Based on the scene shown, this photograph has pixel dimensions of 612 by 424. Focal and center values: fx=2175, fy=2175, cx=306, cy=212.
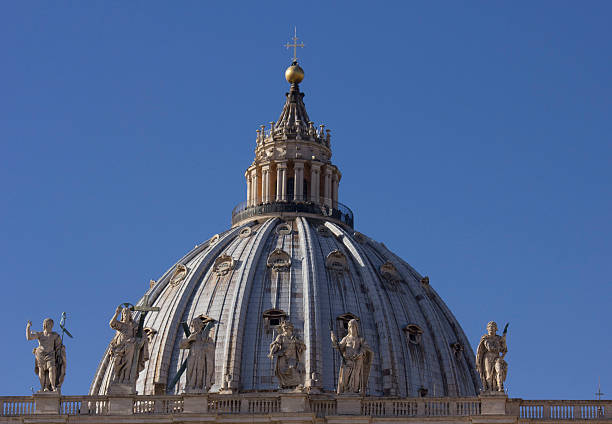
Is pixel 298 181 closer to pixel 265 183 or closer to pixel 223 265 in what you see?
pixel 265 183

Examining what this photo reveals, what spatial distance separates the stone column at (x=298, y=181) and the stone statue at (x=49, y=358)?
64.0 meters

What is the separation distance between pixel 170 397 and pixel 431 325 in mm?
61453

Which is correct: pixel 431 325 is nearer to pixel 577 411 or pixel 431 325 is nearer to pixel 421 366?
pixel 421 366

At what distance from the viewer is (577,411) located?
9212cm

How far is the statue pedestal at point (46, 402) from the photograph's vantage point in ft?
307

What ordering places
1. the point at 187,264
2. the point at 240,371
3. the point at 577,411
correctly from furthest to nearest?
the point at 187,264 < the point at 240,371 < the point at 577,411

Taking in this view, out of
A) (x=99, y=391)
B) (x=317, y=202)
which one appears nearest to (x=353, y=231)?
(x=317, y=202)

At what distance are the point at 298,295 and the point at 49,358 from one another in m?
→ 56.7

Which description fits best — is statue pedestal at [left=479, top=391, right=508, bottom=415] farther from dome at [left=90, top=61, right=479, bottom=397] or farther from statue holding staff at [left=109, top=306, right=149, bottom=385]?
dome at [left=90, top=61, right=479, bottom=397]

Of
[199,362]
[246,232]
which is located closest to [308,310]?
[246,232]

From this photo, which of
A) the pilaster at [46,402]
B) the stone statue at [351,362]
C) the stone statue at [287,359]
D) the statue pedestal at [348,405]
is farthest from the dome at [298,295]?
the pilaster at [46,402]

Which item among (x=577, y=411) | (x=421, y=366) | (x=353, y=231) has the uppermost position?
(x=353, y=231)

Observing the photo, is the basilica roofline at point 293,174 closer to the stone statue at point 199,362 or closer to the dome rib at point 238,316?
the dome rib at point 238,316

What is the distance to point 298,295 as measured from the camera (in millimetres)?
149625
